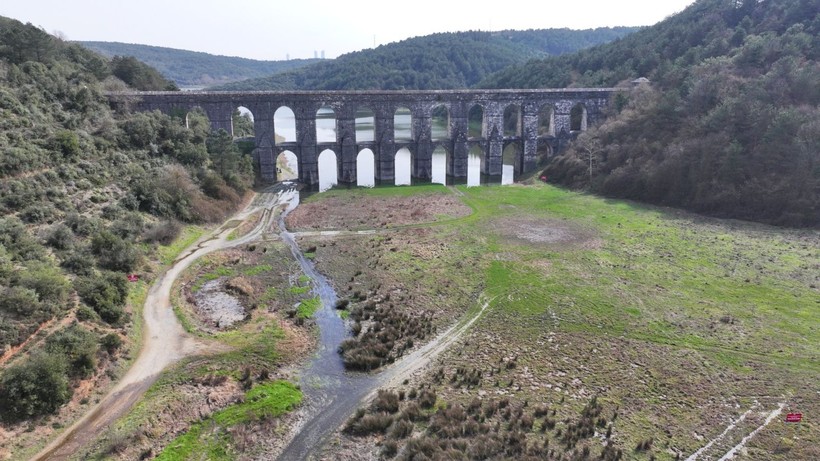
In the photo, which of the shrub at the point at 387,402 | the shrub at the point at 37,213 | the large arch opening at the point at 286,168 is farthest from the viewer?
the large arch opening at the point at 286,168

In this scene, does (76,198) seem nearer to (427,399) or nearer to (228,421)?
(228,421)

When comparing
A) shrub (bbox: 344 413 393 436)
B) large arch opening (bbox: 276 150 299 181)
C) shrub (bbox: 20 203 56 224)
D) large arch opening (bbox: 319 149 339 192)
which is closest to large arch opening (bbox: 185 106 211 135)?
large arch opening (bbox: 276 150 299 181)

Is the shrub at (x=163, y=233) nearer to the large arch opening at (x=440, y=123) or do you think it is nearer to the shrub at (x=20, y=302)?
the shrub at (x=20, y=302)

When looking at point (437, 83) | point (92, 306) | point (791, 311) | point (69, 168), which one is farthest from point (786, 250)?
point (437, 83)

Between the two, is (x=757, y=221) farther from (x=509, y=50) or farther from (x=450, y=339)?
(x=509, y=50)

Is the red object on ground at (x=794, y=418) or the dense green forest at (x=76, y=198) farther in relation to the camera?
the dense green forest at (x=76, y=198)

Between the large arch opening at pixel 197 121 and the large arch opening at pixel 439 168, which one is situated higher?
the large arch opening at pixel 197 121

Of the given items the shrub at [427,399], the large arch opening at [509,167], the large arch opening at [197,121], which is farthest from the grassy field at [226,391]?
the large arch opening at [509,167]
